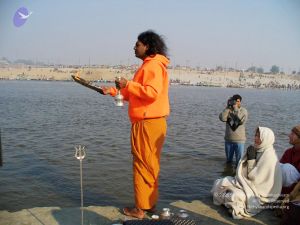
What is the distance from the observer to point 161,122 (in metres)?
4.46

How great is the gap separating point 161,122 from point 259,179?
1.52 metres

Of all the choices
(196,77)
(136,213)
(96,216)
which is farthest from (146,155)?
(196,77)

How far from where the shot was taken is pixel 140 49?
14.4 feet

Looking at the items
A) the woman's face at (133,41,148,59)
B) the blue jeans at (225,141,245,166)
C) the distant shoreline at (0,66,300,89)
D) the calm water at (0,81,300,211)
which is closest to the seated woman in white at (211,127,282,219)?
the woman's face at (133,41,148,59)

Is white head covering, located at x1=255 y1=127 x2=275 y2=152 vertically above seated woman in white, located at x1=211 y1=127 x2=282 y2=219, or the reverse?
white head covering, located at x1=255 y1=127 x2=275 y2=152

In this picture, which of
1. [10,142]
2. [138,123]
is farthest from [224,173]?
[10,142]

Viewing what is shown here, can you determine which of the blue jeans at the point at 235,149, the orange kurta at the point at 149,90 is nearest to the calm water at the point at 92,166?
the blue jeans at the point at 235,149

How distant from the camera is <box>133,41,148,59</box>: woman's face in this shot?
440 centimetres

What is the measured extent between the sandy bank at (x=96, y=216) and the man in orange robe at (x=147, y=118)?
28 cm

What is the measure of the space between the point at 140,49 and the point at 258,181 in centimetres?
226

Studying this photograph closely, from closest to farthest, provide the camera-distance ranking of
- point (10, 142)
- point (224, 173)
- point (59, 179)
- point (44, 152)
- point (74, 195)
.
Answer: point (74, 195) < point (59, 179) < point (224, 173) < point (44, 152) < point (10, 142)

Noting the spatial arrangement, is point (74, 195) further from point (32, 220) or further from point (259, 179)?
point (259, 179)

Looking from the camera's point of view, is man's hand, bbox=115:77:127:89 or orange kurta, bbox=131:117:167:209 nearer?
man's hand, bbox=115:77:127:89

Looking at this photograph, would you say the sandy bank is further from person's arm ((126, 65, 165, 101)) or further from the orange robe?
person's arm ((126, 65, 165, 101))
